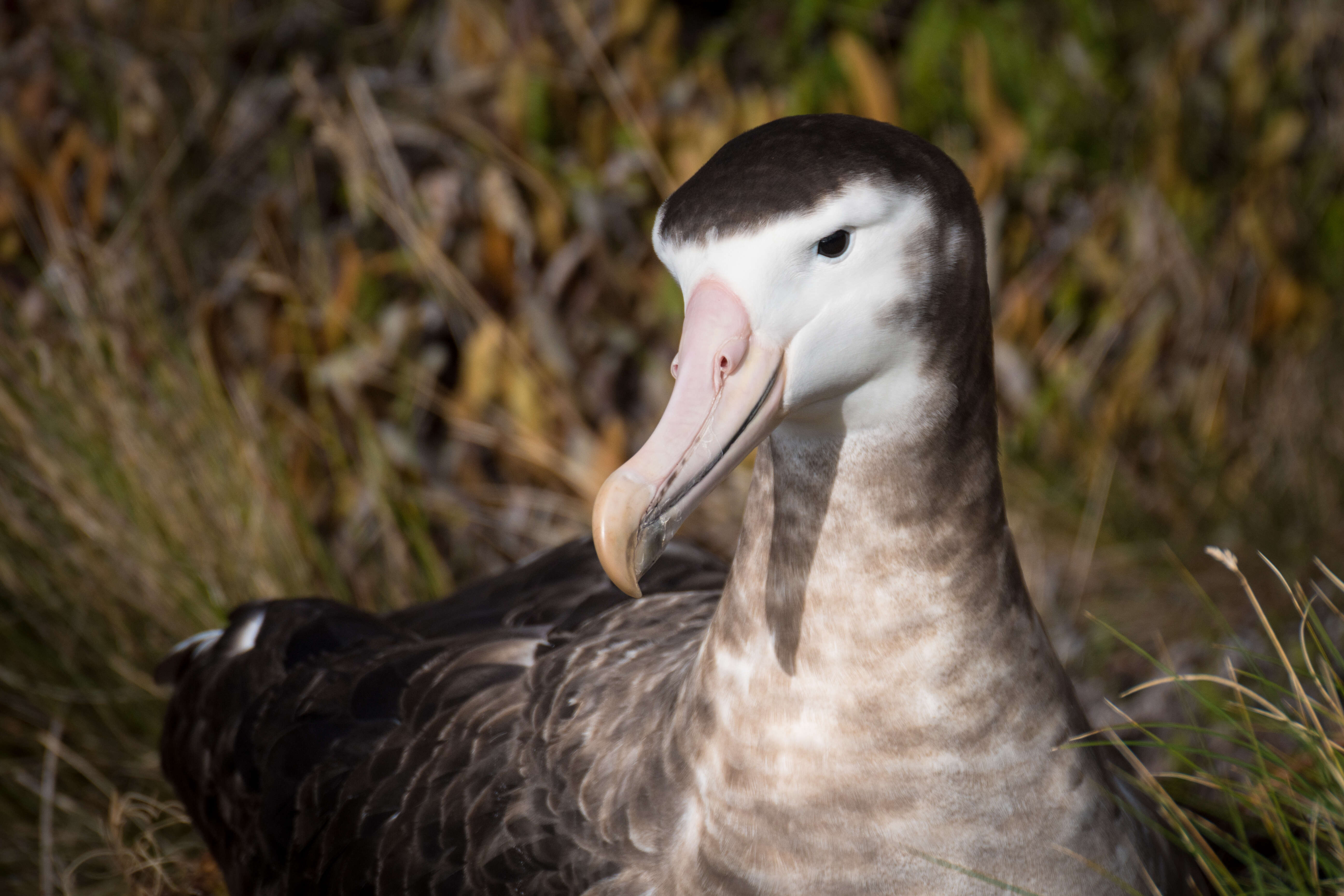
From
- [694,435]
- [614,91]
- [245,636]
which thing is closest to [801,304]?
[694,435]

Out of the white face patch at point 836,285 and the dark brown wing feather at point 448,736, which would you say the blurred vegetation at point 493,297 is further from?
the white face patch at point 836,285

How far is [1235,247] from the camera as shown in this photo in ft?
13.0

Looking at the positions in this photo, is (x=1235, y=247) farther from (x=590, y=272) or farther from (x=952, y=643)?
(x=952, y=643)

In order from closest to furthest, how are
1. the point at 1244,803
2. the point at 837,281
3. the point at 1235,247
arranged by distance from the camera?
the point at 837,281 < the point at 1244,803 < the point at 1235,247

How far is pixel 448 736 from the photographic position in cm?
172

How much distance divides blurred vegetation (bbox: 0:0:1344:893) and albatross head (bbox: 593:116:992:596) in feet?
4.80

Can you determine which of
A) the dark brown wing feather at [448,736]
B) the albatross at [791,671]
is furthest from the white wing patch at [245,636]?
the albatross at [791,671]

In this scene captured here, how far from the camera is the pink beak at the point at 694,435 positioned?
1094 millimetres

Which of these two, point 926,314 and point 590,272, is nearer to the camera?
point 926,314

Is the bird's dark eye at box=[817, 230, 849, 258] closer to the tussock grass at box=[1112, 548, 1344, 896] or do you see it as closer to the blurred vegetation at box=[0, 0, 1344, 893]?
the tussock grass at box=[1112, 548, 1344, 896]

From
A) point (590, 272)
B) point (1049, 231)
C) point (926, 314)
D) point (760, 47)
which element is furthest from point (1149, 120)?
point (926, 314)

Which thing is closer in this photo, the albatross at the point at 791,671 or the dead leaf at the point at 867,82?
the albatross at the point at 791,671

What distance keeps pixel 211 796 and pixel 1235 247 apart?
3.43 metres

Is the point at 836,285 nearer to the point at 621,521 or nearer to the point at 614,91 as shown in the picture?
the point at 621,521
